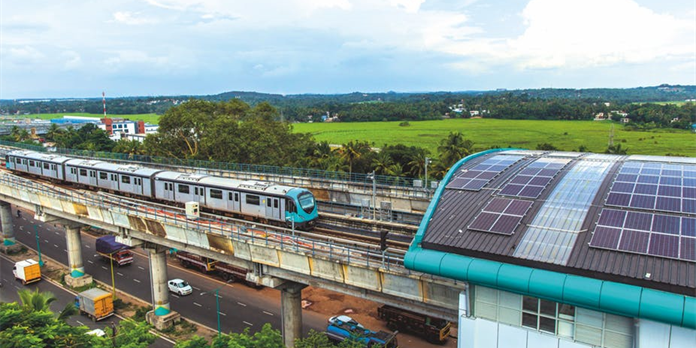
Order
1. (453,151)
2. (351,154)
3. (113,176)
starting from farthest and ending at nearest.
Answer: (351,154) → (453,151) → (113,176)

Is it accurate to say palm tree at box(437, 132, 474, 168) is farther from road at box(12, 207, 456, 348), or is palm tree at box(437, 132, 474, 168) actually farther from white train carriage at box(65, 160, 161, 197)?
white train carriage at box(65, 160, 161, 197)

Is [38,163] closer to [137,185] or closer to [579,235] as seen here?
[137,185]

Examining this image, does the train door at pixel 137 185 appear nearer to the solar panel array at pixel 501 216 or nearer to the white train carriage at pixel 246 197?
the white train carriage at pixel 246 197

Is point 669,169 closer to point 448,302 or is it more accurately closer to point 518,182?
point 518,182

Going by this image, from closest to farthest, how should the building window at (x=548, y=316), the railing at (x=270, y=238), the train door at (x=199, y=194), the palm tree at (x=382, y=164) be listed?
the building window at (x=548, y=316), the railing at (x=270, y=238), the train door at (x=199, y=194), the palm tree at (x=382, y=164)

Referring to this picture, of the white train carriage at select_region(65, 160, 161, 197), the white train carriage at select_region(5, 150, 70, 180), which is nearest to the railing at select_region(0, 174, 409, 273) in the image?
the white train carriage at select_region(65, 160, 161, 197)

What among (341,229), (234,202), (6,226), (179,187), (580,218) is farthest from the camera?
(6,226)

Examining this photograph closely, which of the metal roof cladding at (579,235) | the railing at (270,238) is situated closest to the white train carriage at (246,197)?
the railing at (270,238)

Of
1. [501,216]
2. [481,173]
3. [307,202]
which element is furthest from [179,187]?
[501,216]
